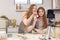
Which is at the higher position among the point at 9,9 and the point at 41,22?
the point at 9,9

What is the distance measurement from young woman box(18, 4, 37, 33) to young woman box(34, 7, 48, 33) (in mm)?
47

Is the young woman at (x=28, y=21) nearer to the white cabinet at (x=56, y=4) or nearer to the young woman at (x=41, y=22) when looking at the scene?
the young woman at (x=41, y=22)

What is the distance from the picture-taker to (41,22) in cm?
199

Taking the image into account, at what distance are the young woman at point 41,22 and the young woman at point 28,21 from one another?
47mm

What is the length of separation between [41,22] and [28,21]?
6.1 inches

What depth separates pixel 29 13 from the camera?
196 centimetres

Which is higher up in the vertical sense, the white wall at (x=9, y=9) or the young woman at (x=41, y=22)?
the white wall at (x=9, y=9)

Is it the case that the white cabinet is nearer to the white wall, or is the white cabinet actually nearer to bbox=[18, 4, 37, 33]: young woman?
the white wall

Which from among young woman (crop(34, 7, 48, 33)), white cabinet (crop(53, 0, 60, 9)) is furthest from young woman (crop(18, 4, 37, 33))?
white cabinet (crop(53, 0, 60, 9))

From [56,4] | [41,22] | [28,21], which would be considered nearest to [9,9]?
[28,21]

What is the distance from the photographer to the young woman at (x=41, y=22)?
6.45 ft

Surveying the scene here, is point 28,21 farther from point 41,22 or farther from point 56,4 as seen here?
point 56,4

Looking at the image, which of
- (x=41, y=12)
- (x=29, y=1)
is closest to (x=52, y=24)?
(x=41, y=12)

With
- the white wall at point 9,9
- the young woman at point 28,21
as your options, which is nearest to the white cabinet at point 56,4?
the white wall at point 9,9
